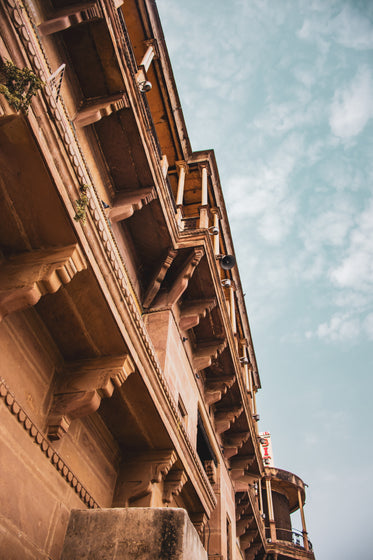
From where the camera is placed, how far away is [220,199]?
13.8 m

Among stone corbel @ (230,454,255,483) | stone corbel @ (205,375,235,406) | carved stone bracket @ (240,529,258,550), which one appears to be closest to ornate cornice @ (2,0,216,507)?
stone corbel @ (205,375,235,406)

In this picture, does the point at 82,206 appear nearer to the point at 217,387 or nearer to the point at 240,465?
the point at 217,387

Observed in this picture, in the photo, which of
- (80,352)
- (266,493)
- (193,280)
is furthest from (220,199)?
(266,493)

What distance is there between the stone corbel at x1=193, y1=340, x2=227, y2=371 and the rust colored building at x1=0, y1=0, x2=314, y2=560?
5cm

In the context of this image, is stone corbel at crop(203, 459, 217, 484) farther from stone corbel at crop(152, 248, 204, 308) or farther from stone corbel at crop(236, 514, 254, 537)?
stone corbel at crop(236, 514, 254, 537)

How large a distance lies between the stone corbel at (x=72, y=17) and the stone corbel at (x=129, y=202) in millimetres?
2737

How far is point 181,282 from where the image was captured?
28.3ft

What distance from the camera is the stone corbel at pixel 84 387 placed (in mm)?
4395

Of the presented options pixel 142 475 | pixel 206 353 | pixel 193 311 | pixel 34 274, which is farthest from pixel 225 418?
pixel 34 274

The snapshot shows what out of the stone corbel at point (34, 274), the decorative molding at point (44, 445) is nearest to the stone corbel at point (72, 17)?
the stone corbel at point (34, 274)

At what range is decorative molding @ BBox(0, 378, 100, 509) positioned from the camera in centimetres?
374

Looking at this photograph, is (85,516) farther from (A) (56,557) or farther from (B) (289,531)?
(B) (289,531)

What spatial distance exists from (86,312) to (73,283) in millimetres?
368

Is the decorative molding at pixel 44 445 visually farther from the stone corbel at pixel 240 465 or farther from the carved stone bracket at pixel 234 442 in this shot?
the stone corbel at pixel 240 465
